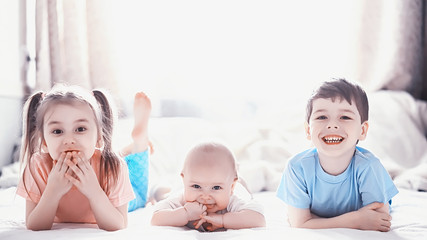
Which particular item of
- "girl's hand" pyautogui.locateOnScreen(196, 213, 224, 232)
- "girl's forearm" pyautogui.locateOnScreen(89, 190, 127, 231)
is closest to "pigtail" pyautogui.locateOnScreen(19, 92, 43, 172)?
"girl's forearm" pyautogui.locateOnScreen(89, 190, 127, 231)

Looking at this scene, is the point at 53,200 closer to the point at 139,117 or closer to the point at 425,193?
the point at 139,117

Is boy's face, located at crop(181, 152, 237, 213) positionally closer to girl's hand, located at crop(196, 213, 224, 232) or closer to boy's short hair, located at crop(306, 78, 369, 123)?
girl's hand, located at crop(196, 213, 224, 232)

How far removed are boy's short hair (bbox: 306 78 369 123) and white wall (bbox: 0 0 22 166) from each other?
1.71 metres

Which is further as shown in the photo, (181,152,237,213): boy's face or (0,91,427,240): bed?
(0,91,427,240): bed

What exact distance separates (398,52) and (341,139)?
1762 millimetres

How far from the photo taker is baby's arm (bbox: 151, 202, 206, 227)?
1.11 metres

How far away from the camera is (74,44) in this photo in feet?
8.15

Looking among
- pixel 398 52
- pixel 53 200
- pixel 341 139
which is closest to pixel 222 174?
pixel 341 139

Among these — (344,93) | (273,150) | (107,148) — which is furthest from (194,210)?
(273,150)

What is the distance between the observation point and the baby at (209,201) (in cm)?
110

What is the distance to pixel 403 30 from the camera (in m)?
2.54

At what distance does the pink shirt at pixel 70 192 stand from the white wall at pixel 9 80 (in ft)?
3.86

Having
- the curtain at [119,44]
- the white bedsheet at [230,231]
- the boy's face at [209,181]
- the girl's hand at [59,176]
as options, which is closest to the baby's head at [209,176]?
the boy's face at [209,181]

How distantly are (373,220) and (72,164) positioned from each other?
744 mm
